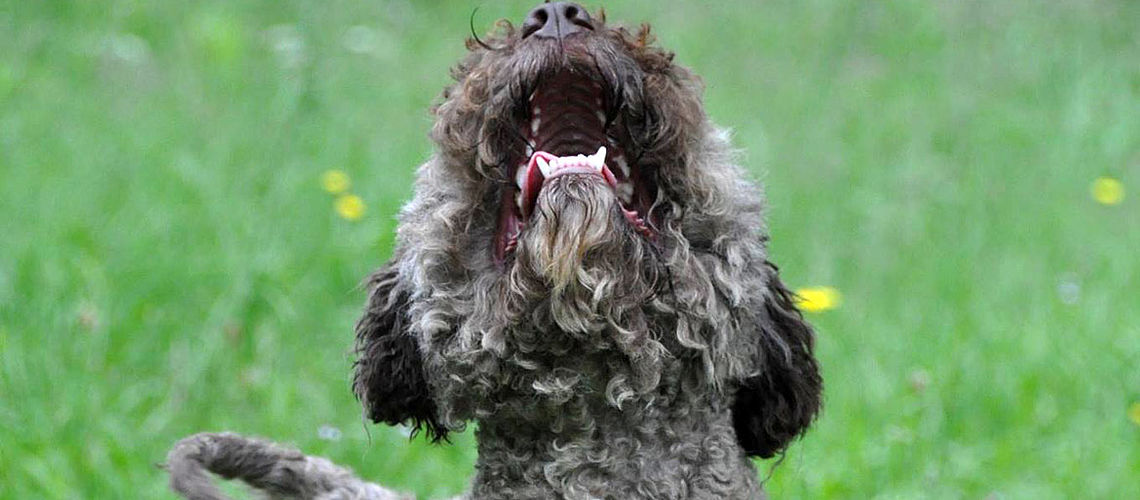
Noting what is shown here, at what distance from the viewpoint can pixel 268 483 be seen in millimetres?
4027

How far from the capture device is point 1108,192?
26.2 feet

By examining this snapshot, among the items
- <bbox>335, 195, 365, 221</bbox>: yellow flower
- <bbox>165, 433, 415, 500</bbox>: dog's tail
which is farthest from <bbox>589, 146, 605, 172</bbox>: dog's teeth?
<bbox>335, 195, 365, 221</bbox>: yellow flower

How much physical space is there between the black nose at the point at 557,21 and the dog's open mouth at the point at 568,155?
0.26 feet

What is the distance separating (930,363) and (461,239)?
3368 millimetres

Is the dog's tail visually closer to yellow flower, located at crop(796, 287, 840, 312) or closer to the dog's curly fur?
the dog's curly fur

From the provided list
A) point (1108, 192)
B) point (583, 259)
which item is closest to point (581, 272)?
point (583, 259)

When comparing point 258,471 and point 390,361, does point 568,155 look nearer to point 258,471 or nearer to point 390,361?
point 390,361

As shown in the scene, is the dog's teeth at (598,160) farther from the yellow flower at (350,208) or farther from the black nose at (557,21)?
the yellow flower at (350,208)

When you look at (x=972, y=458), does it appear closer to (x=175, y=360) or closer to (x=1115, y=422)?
(x=1115, y=422)

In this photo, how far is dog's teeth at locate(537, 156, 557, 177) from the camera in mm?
3188

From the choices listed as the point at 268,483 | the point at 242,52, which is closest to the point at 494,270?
the point at 268,483

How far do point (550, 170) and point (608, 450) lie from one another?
59 cm

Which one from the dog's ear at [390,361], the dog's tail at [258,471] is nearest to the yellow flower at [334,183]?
the dog's tail at [258,471]

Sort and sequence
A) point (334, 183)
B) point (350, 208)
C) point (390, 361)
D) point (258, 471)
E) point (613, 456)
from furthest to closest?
point (334, 183)
point (350, 208)
point (258, 471)
point (390, 361)
point (613, 456)
